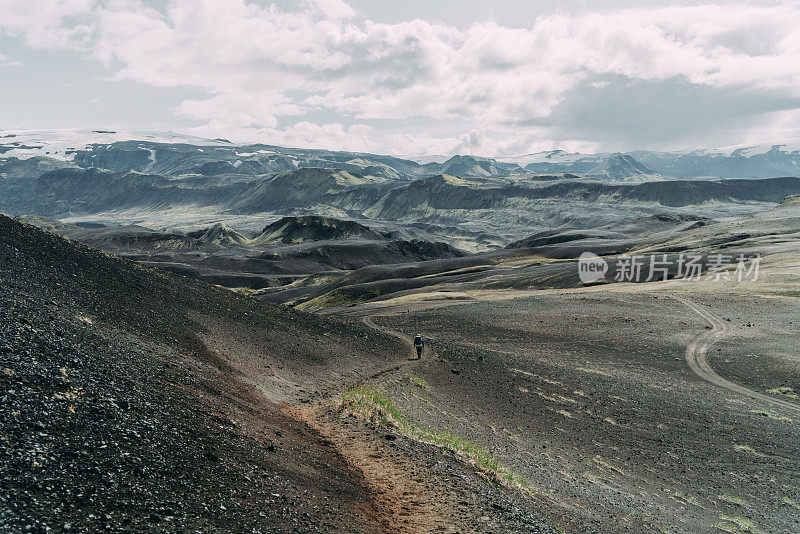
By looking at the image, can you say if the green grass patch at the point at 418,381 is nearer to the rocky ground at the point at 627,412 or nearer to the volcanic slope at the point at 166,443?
the rocky ground at the point at 627,412

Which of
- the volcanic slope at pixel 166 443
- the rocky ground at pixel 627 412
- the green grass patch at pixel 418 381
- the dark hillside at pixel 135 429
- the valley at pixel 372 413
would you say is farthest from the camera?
the green grass patch at pixel 418 381

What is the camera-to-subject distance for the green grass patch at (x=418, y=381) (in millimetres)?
26587

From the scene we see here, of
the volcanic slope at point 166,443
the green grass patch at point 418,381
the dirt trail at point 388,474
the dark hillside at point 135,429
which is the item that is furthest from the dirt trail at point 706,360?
the dark hillside at point 135,429

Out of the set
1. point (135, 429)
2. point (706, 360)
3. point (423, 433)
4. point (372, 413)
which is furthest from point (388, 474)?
point (706, 360)

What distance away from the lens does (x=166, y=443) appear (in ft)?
36.4

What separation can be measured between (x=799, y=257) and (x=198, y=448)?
82.9 metres

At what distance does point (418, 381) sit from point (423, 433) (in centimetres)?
900

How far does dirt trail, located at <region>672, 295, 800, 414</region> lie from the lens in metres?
29.5

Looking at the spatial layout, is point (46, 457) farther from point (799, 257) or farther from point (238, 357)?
point (799, 257)

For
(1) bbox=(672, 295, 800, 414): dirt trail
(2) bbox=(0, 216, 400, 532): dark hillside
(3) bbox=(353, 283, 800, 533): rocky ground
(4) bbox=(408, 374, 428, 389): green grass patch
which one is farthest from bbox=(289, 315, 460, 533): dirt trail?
(1) bbox=(672, 295, 800, 414): dirt trail

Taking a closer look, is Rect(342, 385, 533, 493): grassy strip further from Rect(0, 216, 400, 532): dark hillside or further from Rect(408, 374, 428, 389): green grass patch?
Rect(408, 374, 428, 389): green grass patch

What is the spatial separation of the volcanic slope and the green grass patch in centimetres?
560

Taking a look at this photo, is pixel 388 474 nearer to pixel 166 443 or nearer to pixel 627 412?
pixel 166 443

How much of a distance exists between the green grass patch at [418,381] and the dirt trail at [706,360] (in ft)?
68.7
